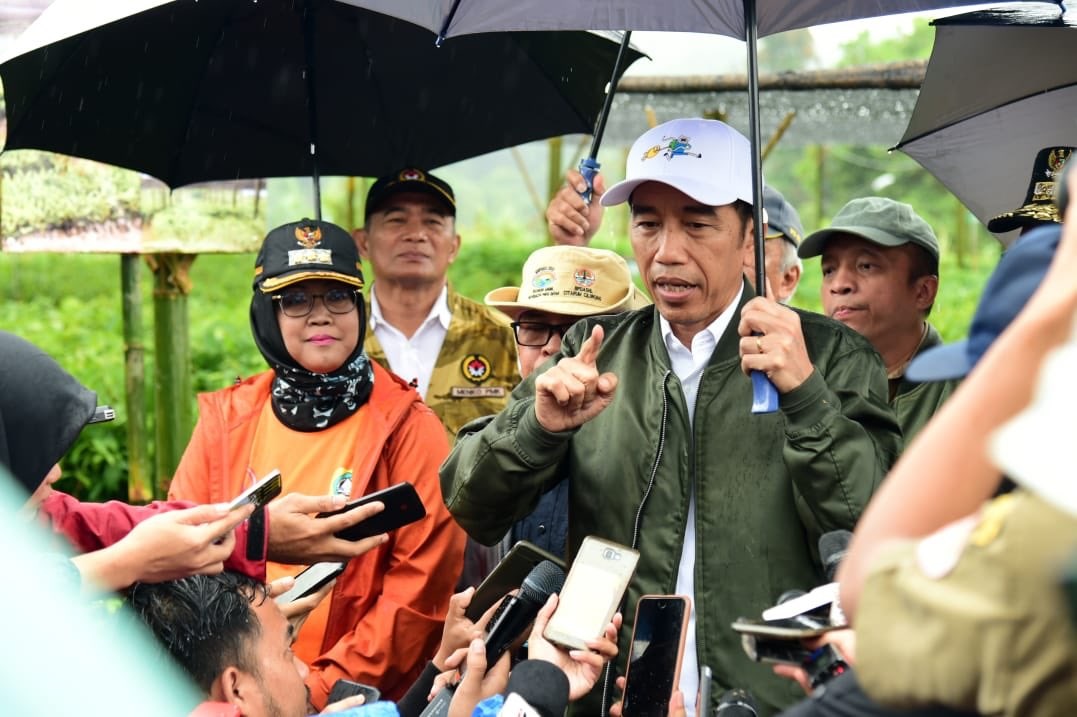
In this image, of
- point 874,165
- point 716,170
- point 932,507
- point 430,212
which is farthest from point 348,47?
point 874,165

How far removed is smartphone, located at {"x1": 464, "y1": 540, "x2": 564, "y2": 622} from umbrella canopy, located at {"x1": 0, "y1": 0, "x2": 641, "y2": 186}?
2114 millimetres

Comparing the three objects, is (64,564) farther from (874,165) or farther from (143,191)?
(874,165)

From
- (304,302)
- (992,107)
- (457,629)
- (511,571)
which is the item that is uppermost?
(992,107)

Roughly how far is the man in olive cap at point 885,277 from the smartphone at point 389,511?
5.63 ft

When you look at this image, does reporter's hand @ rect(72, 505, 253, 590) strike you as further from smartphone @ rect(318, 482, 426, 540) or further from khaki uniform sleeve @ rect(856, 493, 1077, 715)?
khaki uniform sleeve @ rect(856, 493, 1077, 715)

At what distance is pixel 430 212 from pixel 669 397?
2.22m

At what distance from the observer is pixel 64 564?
99.1 inches

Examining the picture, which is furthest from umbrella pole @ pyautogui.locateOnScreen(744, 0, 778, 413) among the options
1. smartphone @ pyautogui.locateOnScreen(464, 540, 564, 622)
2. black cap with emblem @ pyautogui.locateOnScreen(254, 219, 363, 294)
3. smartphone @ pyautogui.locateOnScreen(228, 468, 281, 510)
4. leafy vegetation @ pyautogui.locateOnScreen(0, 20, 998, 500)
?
leafy vegetation @ pyautogui.locateOnScreen(0, 20, 998, 500)

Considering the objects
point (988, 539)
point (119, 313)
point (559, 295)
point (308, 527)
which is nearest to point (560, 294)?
point (559, 295)

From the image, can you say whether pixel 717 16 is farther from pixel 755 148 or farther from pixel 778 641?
pixel 778 641

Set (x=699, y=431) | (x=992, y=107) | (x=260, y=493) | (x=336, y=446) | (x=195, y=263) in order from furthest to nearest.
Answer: (x=195, y=263) → (x=992, y=107) → (x=336, y=446) → (x=699, y=431) → (x=260, y=493)

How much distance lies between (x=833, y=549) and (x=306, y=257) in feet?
7.69

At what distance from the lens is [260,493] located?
2793 mm

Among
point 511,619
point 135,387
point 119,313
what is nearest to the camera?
point 511,619
